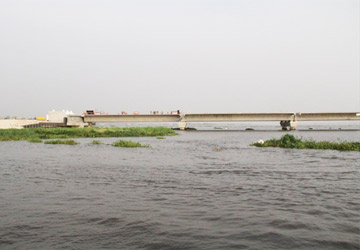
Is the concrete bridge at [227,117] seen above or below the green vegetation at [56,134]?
above

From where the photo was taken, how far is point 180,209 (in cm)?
910

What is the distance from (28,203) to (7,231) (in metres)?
2.59

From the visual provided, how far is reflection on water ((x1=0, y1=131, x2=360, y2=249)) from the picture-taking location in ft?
22.2

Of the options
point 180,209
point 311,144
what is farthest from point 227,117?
point 180,209

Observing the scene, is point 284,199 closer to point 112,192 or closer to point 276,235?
point 276,235

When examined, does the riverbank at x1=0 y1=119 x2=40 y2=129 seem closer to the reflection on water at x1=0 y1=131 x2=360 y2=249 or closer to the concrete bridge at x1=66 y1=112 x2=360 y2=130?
the concrete bridge at x1=66 y1=112 x2=360 y2=130

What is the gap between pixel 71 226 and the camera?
7602mm

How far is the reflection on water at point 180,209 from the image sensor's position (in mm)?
6773

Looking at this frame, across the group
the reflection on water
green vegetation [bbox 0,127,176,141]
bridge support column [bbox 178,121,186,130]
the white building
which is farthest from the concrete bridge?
the reflection on water

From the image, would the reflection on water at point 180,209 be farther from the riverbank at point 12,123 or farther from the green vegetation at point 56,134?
the riverbank at point 12,123

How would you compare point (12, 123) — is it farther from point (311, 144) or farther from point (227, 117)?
point (311, 144)

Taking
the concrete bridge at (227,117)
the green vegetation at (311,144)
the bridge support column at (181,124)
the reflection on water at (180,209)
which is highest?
the concrete bridge at (227,117)

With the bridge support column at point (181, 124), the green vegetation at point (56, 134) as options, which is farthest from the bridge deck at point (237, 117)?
the green vegetation at point (56, 134)

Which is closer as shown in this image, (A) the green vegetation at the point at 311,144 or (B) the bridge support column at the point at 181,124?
(A) the green vegetation at the point at 311,144
